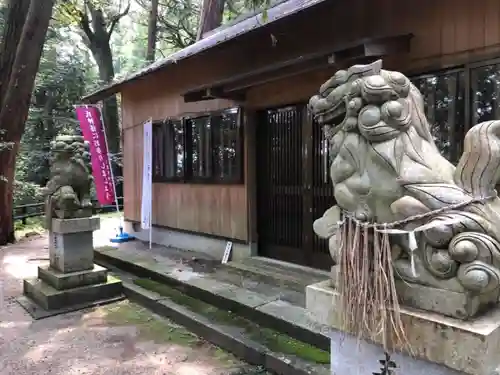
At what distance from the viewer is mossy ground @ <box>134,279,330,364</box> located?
3.94 meters

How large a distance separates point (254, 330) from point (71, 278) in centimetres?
312

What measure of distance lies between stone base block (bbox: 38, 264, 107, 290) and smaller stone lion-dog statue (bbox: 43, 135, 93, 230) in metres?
0.77

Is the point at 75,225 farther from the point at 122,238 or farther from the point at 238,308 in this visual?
the point at 122,238

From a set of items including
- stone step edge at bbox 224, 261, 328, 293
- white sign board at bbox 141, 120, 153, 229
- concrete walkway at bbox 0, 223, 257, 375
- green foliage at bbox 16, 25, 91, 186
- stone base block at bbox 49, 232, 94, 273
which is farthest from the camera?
green foliage at bbox 16, 25, 91, 186

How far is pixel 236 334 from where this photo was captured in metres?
4.55

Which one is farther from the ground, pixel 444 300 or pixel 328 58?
pixel 328 58

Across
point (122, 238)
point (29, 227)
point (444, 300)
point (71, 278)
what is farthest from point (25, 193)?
point (444, 300)

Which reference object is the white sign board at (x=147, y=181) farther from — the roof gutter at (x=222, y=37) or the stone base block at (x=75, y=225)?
the stone base block at (x=75, y=225)

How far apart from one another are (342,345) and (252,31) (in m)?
4.55

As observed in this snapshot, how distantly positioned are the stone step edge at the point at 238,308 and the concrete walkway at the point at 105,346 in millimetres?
547

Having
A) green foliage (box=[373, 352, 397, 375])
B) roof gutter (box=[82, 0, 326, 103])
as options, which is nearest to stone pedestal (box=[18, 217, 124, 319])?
roof gutter (box=[82, 0, 326, 103])

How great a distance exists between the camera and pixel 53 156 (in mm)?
6492

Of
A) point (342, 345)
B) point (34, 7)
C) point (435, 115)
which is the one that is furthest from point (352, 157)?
point (34, 7)

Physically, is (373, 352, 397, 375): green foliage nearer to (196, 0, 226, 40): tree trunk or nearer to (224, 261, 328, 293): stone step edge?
(224, 261, 328, 293): stone step edge
